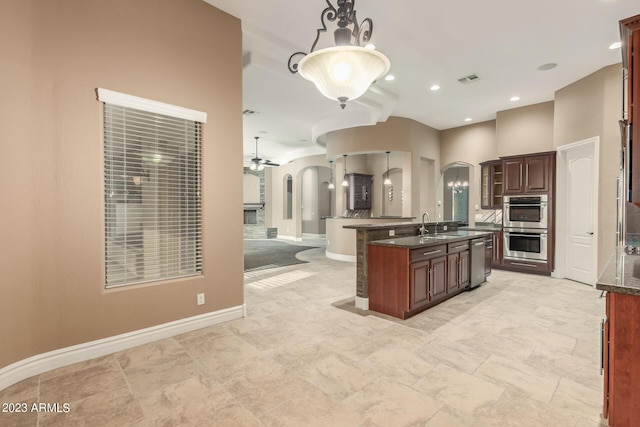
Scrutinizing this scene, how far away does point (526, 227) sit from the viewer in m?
6.00

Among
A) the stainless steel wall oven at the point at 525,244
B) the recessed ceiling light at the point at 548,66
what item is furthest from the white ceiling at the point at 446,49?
the stainless steel wall oven at the point at 525,244

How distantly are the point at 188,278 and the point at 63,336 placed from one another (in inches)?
41.9

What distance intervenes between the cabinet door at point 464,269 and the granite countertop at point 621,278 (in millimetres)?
2216

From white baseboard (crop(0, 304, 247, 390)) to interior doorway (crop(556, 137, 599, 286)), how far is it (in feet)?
19.1

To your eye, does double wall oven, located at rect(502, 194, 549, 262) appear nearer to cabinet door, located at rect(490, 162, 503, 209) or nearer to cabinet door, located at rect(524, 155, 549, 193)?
cabinet door, located at rect(524, 155, 549, 193)

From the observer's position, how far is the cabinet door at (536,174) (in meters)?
5.73

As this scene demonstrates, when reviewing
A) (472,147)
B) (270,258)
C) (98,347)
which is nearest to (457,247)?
(98,347)

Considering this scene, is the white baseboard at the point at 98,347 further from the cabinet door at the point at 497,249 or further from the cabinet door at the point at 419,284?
the cabinet door at the point at 497,249

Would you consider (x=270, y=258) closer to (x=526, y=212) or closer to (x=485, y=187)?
(x=485, y=187)

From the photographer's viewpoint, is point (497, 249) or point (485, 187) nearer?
point (497, 249)

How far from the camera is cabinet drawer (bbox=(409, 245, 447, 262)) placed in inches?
140

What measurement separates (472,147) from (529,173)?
2043mm

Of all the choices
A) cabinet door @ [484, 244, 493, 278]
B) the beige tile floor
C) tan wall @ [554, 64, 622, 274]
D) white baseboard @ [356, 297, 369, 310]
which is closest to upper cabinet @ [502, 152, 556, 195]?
tan wall @ [554, 64, 622, 274]

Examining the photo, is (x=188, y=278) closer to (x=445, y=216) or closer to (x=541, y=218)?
(x=541, y=218)
